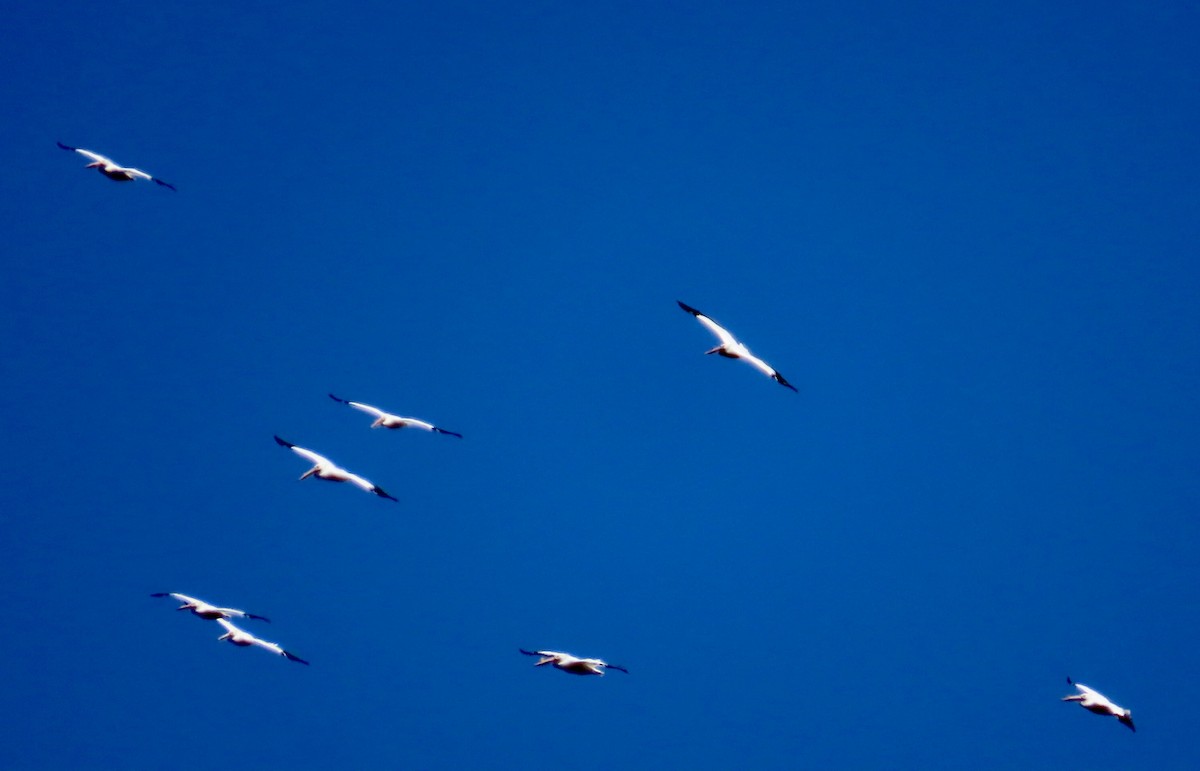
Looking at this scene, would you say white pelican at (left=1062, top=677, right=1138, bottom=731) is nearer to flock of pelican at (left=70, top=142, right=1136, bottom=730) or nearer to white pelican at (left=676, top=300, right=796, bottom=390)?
flock of pelican at (left=70, top=142, right=1136, bottom=730)

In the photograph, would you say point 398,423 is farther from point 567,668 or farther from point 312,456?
point 567,668

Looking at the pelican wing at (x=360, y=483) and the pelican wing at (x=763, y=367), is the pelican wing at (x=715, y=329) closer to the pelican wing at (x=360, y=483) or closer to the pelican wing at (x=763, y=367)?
the pelican wing at (x=763, y=367)

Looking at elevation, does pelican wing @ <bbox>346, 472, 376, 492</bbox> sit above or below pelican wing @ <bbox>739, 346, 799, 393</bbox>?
below

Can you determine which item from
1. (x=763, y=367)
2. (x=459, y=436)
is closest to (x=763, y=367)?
(x=763, y=367)

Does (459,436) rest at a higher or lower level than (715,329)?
lower

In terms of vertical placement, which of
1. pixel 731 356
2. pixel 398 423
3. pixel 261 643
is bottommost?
pixel 261 643

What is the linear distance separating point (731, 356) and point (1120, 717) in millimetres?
7642

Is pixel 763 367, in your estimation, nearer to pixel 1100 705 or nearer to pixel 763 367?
pixel 763 367

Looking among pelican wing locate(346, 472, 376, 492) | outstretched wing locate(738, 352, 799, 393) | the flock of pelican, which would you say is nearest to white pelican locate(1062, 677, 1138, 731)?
the flock of pelican

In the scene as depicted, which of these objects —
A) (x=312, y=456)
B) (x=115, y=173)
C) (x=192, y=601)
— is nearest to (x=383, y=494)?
(x=312, y=456)

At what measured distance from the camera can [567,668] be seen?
16.0 meters

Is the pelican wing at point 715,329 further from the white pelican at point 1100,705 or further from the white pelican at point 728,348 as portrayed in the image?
the white pelican at point 1100,705

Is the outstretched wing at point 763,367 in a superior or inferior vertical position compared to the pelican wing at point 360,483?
superior

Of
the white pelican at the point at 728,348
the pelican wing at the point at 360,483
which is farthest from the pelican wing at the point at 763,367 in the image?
the pelican wing at the point at 360,483
